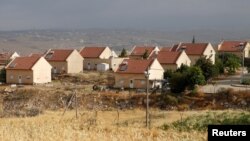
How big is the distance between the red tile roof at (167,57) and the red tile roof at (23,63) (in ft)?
44.0

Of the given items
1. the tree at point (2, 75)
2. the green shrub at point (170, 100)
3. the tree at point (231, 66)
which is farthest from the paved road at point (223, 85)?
the tree at point (2, 75)

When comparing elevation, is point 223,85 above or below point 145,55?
below

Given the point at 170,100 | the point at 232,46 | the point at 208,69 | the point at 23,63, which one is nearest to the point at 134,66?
the point at 208,69

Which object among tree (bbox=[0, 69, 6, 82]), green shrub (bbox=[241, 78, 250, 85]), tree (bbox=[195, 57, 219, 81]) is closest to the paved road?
green shrub (bbox=[241, 78, 250, 85])

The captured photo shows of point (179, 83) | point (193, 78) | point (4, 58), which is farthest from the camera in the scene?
point (4, 58)

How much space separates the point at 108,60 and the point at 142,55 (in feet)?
18.3

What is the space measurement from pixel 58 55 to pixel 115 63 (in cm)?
766

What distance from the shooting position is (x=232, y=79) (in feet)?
157

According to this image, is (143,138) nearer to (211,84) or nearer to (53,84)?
(211,84)

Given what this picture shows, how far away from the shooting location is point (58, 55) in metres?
58.1

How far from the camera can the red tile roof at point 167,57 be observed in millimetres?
51844

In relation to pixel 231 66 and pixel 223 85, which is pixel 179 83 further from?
pixel 231 66

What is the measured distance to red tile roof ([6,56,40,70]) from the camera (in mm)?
50000

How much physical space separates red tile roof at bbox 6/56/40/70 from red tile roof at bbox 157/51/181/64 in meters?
13.4
